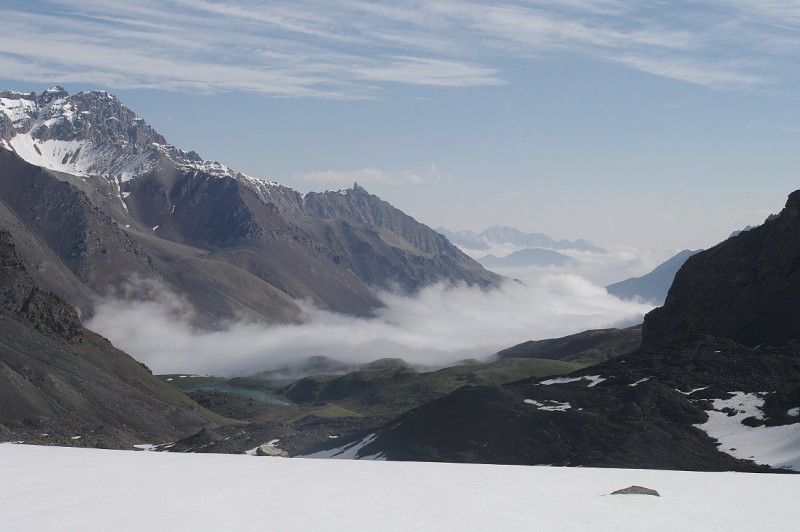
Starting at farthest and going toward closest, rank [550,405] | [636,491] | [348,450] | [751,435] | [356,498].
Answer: [348,450] → [550,405] → [751,435] → [636,491] → [356,498]

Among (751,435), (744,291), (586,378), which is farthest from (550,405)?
(744,291)

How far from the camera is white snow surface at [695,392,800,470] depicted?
82400 mm

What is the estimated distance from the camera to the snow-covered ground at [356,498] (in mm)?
29859

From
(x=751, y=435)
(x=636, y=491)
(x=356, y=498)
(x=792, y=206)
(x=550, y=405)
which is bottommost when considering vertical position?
(x=550, y=405)

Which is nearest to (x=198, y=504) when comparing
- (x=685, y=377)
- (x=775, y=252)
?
(x=685, y=377)

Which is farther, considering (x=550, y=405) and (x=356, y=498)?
(x=550, y=405)

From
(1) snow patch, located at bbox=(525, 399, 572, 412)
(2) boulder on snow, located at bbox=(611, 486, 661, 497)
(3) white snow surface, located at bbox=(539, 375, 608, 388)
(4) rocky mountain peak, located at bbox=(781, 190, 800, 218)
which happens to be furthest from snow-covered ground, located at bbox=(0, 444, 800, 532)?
(4) rocky mountain peak, located at bbox=(781, 190, 800, 218)

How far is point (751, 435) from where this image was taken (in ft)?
300

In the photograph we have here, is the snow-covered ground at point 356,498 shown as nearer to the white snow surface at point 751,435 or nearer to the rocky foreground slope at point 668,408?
the white snow surface at point 751,435

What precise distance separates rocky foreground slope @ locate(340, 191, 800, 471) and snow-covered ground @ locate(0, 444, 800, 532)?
43842 millimetres

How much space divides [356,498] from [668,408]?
256 ft

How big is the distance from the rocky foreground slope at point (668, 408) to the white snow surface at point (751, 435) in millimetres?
135

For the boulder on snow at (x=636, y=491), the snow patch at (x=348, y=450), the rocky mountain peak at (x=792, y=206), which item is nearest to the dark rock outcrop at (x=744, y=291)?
the rocky mountain peak at (x=792, y=206)

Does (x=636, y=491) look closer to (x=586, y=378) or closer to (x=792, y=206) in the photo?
(x=586, y=378)
